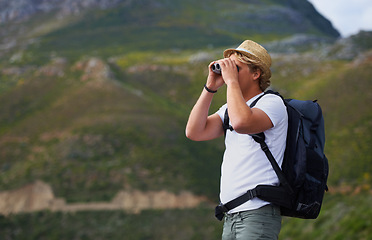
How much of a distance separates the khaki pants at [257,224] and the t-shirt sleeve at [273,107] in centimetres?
69

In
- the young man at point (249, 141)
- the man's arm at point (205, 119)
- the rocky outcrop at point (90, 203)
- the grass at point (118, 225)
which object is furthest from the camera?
the rocky outcrop at point (90, 203)

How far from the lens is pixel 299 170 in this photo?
309cm

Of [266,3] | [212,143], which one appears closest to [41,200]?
[212,143]

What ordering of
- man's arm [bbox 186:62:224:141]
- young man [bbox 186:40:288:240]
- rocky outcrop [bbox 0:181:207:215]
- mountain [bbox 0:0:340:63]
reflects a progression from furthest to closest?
mountain [bbox 0:0:340:63], rocky outcrop [bbox 0:181:207:215], man's arm [bbox 186:62:224:141], young man [bbox 186:40:288:240]

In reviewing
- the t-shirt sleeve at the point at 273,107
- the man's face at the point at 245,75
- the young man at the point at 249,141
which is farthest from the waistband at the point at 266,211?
the man's face at the point at 245,75

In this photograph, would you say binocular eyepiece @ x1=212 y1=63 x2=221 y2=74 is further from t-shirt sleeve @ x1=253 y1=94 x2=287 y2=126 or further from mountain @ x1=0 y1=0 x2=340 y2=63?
mountain @ x1=0 y1=0 x2=340 y2=63

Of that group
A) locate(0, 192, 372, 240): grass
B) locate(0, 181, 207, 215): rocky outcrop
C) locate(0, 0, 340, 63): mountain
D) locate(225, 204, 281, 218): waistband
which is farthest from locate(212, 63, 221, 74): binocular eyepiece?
locate(0, 0, 340, 63): mountain

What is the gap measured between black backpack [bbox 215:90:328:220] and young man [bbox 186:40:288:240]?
0.05 metres

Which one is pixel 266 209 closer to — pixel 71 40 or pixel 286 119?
pixel 286 119

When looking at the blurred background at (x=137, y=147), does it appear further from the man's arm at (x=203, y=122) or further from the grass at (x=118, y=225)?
the man's arm at (x=203, y=122)

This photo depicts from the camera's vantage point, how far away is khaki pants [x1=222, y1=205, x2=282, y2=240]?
3.05 m

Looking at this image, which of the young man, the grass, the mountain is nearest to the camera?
the young man

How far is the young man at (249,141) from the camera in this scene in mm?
3047

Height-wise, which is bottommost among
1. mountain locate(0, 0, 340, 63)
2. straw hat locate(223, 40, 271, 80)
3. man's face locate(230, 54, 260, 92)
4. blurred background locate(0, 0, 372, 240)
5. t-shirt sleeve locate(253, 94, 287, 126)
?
mountain locate(0, 0, 340, 63)
